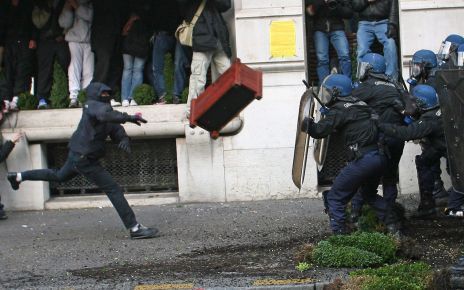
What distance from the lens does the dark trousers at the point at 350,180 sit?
9.63 meters

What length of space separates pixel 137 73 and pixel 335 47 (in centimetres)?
251

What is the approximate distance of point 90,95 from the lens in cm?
1035

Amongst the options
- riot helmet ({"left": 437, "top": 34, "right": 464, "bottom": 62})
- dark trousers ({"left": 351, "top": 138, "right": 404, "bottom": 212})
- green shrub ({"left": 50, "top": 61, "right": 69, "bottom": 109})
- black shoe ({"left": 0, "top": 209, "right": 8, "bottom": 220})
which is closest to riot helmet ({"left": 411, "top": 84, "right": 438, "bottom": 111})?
dark trousers ({"left": 351, "top": 138, "right": 404, "bottom": 212})

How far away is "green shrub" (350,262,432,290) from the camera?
7.69m

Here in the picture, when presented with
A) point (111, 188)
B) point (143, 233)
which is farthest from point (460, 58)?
point (111, 188)

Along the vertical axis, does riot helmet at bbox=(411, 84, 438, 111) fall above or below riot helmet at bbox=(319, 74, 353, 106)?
below

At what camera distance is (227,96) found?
411 inches

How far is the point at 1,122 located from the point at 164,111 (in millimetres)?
2069

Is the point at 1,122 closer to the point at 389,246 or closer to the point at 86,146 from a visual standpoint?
the point at 86,146

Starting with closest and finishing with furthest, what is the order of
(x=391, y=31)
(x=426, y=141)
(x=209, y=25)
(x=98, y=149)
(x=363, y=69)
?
(x=363, y=69) → (x=98, y=149) → (x=426, y=141) → (x=209, y=25) → (x=391, y=31)

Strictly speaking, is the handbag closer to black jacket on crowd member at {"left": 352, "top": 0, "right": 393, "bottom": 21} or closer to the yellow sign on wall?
the yellow sign on wall

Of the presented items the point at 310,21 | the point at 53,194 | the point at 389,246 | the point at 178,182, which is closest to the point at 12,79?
the point at 53,194

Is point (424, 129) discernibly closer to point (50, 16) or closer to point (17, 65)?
point (50, 16)

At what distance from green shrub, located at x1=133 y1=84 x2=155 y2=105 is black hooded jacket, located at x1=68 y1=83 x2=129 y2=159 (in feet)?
6.47
